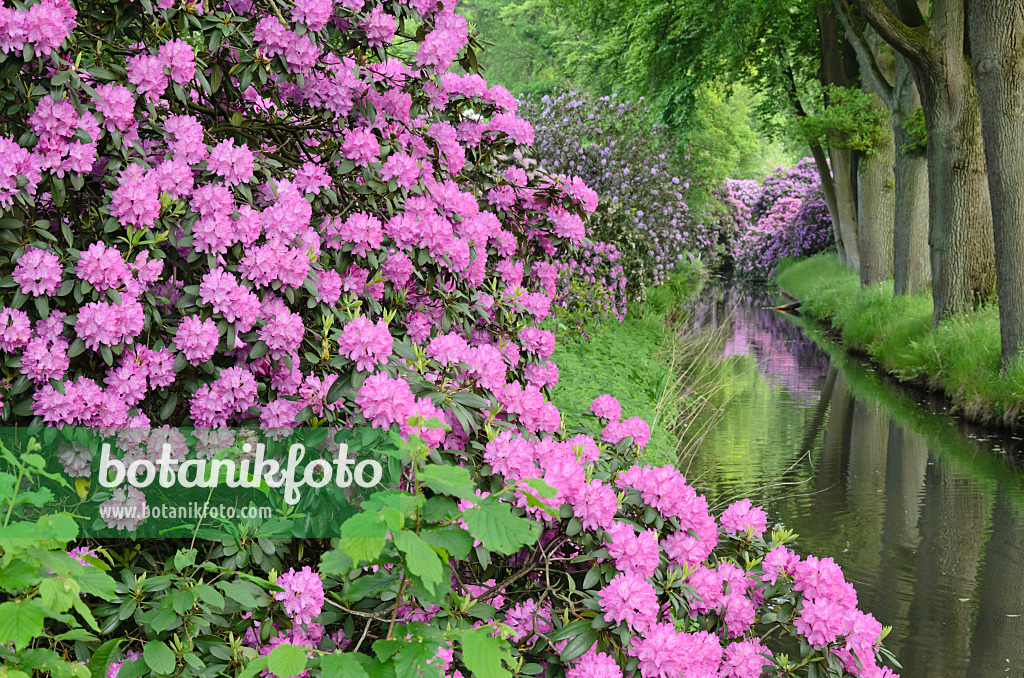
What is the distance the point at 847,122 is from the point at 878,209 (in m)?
2.75

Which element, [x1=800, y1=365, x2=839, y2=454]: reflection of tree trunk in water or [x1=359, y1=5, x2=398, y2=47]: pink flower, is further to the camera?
[x1=800, y1=365, x2=839, y2=454]: reflection of tree trunk in water

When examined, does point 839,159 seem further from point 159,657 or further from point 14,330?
point 159,657

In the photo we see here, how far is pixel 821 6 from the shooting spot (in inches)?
666

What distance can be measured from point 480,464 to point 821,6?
672 inches

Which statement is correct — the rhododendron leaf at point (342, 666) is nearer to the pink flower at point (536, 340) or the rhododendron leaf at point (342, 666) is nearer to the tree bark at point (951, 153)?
the pink flower at point (536, 340)

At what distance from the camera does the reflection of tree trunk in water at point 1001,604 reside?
14.1 feet

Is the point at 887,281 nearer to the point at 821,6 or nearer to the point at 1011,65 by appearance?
the point at 821,6

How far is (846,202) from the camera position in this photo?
20.4 meters

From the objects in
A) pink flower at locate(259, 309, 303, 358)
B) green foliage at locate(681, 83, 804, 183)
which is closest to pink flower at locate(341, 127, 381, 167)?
pink flower at locate(259, 309, 303, 358)

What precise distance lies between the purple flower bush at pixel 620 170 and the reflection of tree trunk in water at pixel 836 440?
3.68 metres

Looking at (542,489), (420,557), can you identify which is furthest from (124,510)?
(542,489)

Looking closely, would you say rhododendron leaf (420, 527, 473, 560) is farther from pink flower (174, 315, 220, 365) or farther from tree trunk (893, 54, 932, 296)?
Result: tree trunk (893, 54, 932, 296)

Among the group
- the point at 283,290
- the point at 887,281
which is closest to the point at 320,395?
the point at 283,290

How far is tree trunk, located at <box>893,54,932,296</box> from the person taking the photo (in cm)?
1385
